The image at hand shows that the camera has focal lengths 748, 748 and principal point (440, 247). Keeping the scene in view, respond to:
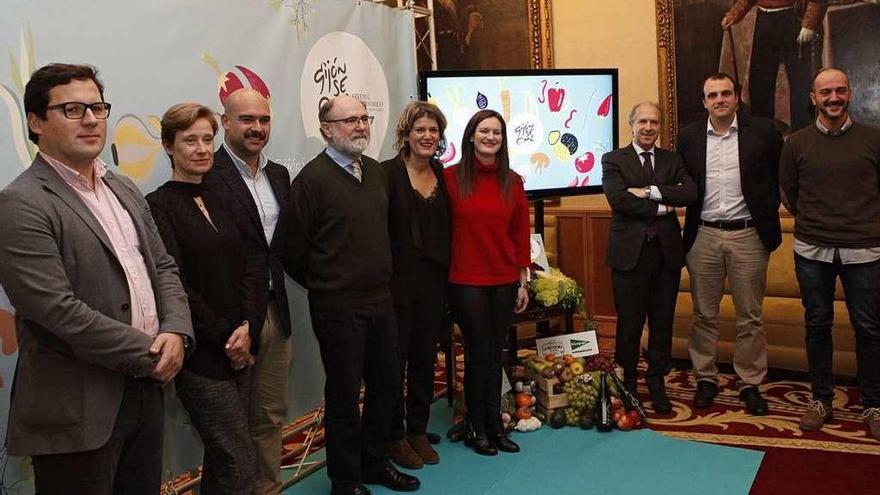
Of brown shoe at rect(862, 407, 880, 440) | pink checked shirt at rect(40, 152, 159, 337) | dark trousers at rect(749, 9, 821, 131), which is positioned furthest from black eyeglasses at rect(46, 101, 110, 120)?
dark trousers at rect(749, 9, 821, 131)

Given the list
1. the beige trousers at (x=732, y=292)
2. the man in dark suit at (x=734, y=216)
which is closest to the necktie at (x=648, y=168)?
the man in dark suit at (x=734, y=216)

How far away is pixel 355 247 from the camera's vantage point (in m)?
2.80

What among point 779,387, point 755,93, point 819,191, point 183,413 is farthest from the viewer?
point 755,93

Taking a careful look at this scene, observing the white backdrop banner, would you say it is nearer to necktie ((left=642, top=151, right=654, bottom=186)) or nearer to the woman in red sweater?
the woman in red sweater

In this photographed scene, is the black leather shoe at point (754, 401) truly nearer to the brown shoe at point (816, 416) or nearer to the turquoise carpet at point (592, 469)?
the brown shoe at point (816, 416)

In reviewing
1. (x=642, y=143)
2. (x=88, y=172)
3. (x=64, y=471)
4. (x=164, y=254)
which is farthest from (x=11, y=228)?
(x=642, y=143)

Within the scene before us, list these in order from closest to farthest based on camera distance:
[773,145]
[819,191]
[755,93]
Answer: [819,191]
[773,145]
[755,93]

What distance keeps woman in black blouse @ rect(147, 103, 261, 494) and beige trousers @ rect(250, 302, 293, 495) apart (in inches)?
9.3

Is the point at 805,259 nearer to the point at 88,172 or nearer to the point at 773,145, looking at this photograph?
the point at 773,145

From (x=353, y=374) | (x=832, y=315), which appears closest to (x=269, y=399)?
(x=353, y=374)

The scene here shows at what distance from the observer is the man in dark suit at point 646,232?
369 centimetres

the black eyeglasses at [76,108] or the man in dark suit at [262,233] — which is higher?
the black eyeglasses at [76,108]

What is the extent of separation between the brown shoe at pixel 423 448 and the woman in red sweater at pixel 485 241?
1.03ft

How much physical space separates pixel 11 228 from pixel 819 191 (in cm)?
326
